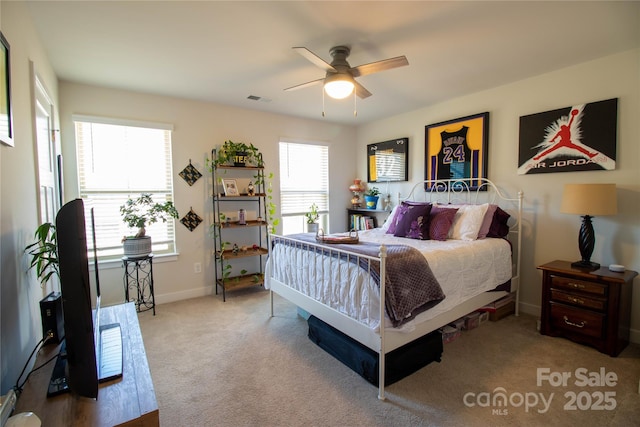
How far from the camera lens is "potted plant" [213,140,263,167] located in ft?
12.4

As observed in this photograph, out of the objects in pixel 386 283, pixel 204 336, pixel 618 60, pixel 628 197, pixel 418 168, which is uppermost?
pixel 618 60

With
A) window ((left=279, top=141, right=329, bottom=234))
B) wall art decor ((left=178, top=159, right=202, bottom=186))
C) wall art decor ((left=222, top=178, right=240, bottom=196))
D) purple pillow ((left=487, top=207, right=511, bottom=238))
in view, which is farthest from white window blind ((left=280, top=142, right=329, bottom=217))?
purple pillow ((left=487, top=207, right=511, bottom=238))

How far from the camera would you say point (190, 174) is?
3758 millimetres

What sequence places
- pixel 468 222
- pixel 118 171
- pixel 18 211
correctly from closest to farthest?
pixel 18 211 < pixel 468 222 < pixel 118 171

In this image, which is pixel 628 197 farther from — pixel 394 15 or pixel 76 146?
pixel 76 146

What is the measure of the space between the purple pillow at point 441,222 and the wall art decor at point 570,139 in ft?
2.92

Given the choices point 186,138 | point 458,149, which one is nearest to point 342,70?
point 458,149

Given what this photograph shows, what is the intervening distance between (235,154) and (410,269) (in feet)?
8.86

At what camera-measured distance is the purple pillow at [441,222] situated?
3.11 m

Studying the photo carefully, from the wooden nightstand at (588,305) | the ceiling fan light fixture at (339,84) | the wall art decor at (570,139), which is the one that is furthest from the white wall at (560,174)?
the ceiling fan light fixture at (339,84)

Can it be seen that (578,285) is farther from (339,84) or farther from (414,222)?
(339,84)

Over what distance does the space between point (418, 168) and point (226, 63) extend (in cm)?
282

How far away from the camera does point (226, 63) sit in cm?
268

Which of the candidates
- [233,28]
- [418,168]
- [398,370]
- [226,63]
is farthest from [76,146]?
[418,168]
